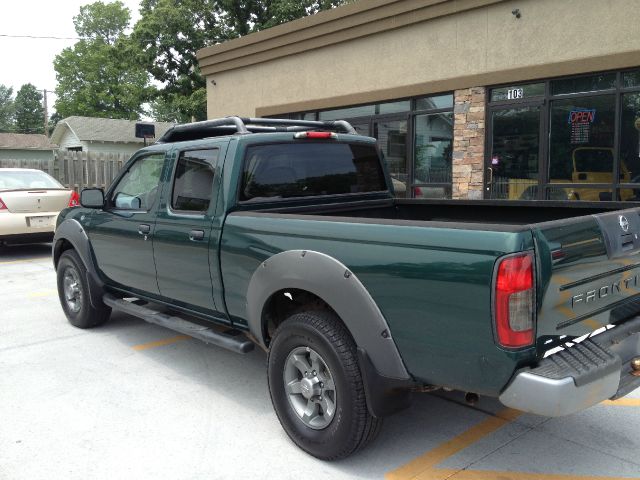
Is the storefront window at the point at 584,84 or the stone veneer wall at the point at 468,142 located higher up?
the storefront window at the point at 584,84

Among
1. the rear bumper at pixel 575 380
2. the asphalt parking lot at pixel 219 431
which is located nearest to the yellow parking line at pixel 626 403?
the asphalt parking lot at pixel 219 431

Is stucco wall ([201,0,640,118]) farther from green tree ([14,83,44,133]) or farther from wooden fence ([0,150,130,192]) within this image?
green tree ([14,83,44,133])

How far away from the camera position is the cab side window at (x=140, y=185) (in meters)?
4.79

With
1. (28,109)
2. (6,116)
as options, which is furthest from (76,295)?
(6,116)

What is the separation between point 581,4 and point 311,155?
6.72 m

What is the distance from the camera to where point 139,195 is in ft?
16.5

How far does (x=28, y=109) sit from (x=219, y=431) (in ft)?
364

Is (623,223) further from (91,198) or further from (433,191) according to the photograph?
(433,191)

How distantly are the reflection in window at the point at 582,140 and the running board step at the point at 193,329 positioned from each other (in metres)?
6.94

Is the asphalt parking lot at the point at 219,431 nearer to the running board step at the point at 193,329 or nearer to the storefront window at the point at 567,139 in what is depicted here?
the running board step at the point at 193,329

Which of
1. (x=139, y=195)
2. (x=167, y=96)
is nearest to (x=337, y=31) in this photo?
(x=139, y=195)

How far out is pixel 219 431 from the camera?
12.0ft

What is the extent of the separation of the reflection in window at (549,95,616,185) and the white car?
8143mm

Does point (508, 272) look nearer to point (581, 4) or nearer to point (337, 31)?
point (581, 4)
